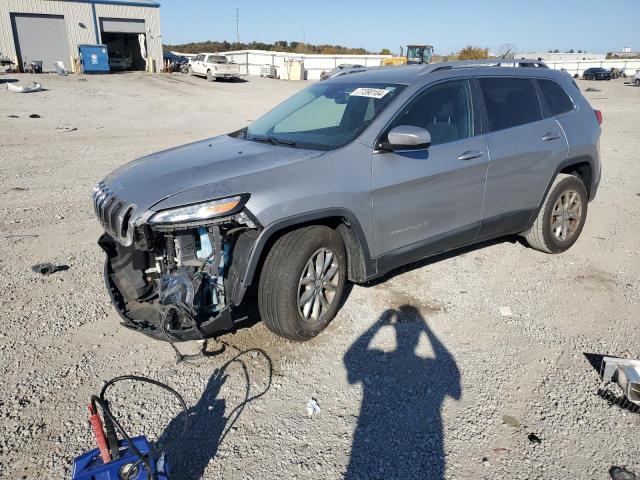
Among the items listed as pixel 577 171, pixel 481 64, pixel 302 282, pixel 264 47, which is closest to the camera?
pixel 302 282

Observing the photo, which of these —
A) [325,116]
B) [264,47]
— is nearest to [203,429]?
[325,116]

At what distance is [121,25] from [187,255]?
3860 centimetres

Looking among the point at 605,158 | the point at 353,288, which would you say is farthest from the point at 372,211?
the point at 605,158

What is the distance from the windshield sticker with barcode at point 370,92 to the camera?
391cm

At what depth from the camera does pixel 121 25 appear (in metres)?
35.7

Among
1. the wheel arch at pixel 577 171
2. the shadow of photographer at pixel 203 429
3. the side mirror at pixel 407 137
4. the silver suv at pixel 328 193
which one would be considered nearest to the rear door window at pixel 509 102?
the silver suv at pixel 328 193

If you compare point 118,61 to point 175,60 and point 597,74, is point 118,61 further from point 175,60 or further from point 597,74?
point 597,74

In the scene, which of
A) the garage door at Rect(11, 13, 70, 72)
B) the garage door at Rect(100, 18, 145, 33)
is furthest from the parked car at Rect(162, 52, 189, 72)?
the garage door at Rect(11, 13, 70, 72)

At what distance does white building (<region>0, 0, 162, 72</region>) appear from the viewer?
31383mm

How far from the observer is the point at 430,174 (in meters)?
3.79

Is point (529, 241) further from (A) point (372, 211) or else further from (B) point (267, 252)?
(B) point (267, 252)

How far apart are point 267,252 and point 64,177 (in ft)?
20.5

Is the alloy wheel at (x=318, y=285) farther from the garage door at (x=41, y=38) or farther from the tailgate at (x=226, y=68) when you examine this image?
the garage door at (x=41, y=38)

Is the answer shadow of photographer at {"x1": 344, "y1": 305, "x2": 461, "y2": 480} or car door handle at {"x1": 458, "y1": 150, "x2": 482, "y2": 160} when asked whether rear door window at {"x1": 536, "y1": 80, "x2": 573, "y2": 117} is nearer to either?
car door handle at {"x1": 458, "y1": 150, "x2": 482, "y2": 160}
